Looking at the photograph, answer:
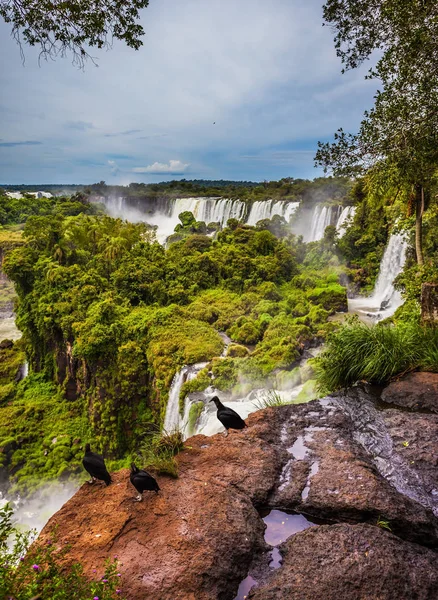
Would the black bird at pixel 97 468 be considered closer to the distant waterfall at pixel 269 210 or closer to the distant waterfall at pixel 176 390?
the distant waterfall at pixel 176 390

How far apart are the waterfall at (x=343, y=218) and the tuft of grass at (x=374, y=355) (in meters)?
18.2

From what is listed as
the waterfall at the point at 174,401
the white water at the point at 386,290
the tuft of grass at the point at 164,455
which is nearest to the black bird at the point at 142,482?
the tuft of grass at the point at 164,455

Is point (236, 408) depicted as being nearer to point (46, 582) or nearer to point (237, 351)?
point (237, 351)

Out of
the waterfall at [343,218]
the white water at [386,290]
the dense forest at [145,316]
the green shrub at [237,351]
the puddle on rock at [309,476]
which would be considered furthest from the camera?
the waterfall at [343,218]

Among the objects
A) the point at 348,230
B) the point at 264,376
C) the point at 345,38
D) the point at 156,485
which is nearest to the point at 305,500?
the point at 156,485

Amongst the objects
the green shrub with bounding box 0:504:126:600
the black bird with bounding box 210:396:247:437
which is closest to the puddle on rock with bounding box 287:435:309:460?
the black bird with bounding box 210:396:247:437

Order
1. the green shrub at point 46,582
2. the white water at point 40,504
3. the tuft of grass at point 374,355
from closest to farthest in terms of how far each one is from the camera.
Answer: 1. the green shrub at point 46,582
2. the tuft of grass at point 374,355
3. the white water at point 40,504

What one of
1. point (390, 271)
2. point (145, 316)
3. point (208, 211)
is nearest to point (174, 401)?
point (145, 316)

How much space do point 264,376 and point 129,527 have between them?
8.34 meters

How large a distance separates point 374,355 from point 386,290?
13.9 metres

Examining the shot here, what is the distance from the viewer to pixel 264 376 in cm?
1118

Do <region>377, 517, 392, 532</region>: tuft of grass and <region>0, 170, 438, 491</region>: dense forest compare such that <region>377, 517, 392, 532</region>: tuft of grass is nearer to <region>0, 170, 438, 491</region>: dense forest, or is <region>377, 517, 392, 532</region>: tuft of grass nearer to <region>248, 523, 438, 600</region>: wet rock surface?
<region>248, 523, 438, 600</region>: wet rock surface

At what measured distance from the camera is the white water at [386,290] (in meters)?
16.8

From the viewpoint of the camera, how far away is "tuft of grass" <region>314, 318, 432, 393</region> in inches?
222
